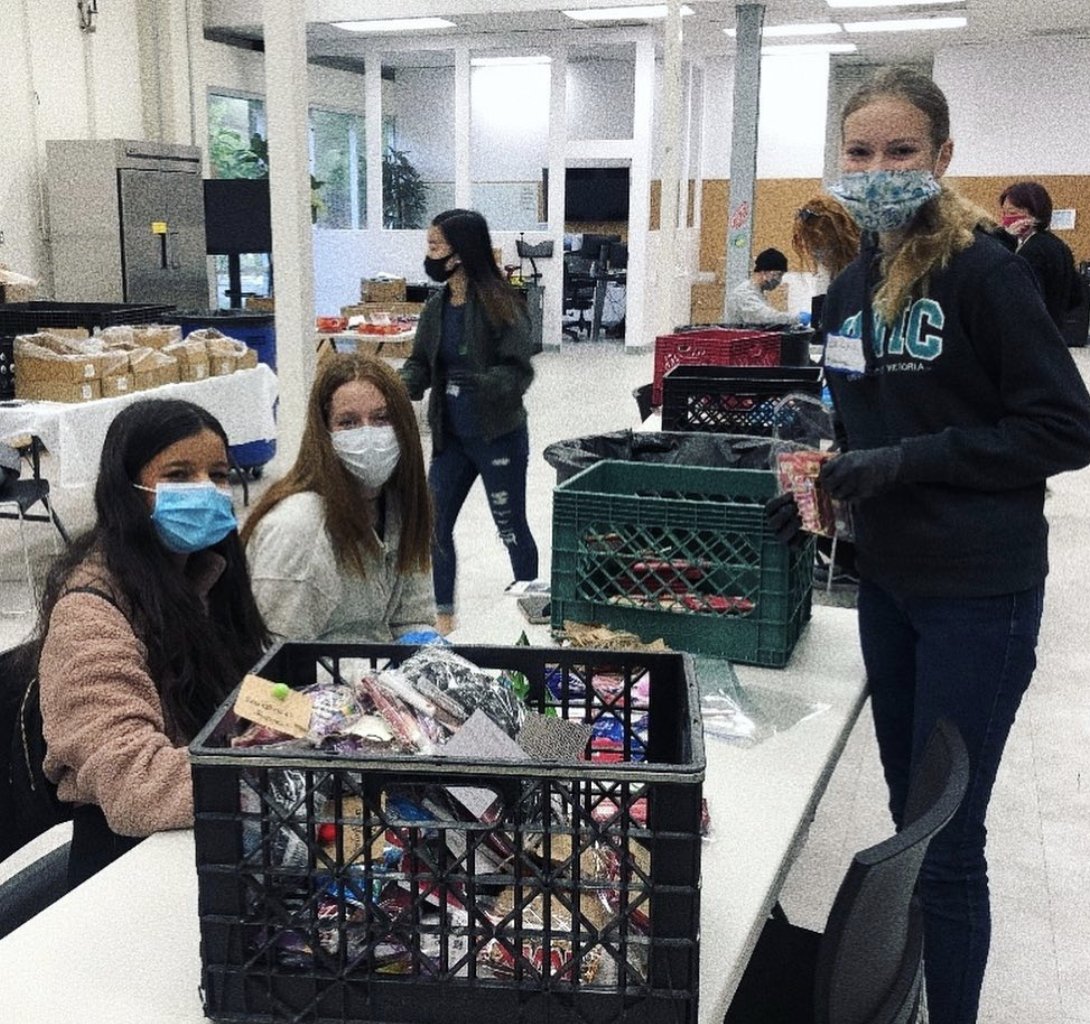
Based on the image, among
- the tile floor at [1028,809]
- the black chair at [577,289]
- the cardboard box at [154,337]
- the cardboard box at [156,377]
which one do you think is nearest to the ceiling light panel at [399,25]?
the black chair at [577,289]

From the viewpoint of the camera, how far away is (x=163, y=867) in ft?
4.26

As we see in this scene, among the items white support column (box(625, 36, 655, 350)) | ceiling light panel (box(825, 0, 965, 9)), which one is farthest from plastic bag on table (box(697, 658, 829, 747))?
white support column (box(625, 36, 655, 350))

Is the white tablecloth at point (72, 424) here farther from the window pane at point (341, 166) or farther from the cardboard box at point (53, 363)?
the window pane at point (341, 166)

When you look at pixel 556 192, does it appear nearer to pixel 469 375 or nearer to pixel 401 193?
pixel 401 193

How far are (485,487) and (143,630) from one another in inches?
104

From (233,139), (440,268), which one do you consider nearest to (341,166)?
(233,139)

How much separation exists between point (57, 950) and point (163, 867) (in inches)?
6.6

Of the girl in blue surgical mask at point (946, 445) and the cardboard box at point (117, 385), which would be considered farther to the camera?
the cardboard box at point (117, 385)

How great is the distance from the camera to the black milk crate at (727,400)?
120 inches

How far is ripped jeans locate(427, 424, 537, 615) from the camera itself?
421 centimetres

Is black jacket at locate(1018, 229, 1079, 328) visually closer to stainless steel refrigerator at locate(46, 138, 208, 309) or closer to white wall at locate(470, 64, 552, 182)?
stainless steel refrigerator at locate(46, 138, 208, 309)

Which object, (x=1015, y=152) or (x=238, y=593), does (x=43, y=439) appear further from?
(x=1015, y=152)

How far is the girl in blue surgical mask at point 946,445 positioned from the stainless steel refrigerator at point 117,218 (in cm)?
827

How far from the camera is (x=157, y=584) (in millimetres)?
1604
